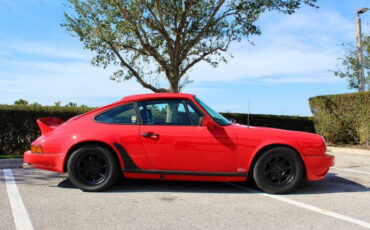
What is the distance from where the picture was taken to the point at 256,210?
3795 millimetres

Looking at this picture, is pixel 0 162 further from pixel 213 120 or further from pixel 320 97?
pixel 320 97

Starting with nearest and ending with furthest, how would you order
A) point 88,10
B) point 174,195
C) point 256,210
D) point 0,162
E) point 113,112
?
point 256,210 < point 174,195 < point 113,112 < point 0,162 < point 88,10

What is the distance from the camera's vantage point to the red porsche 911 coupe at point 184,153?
177 inches

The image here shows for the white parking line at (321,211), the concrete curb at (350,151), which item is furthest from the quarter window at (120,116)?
the concrete curb at (350,151)

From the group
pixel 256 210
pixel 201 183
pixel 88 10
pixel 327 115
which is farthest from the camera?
Answer: pixel 327 115

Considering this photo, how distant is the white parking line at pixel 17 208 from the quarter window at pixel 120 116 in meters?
1.50

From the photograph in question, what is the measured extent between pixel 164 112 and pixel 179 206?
1489 millimetres

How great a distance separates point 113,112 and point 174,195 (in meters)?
1.53

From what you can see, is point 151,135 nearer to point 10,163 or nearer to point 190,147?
point 190,147

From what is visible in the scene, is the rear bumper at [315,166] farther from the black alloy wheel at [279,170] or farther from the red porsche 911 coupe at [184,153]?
the black alloy wheel at [279,170]

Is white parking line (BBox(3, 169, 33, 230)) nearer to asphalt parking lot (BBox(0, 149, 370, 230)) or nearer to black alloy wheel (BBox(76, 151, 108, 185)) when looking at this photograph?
asphalt parking lot (BBox(0, 149, 370, 230))

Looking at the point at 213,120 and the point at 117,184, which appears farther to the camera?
the point at 117,184

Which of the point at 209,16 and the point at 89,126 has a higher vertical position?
the point at 209,16

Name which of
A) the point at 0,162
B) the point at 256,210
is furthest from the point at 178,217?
the point at 0,162
